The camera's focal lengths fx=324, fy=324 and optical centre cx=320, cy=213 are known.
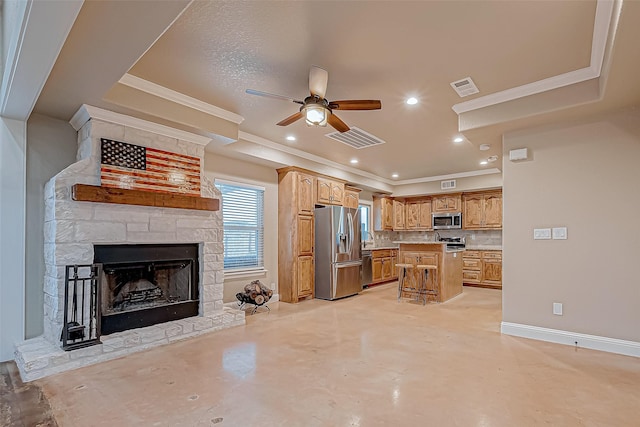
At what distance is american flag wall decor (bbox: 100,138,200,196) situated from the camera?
3.35 m

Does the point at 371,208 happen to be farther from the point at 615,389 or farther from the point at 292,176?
the point at 615,389

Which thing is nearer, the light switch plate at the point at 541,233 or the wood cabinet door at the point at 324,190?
the light switch plate at the point at 541,233

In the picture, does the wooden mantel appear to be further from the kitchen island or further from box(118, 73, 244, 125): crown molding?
the kitchen island

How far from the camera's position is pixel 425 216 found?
8820mm

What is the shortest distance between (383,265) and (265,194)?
380cm

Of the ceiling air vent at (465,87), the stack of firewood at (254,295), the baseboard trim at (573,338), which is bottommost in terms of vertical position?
the baseboard trim at (573,338)

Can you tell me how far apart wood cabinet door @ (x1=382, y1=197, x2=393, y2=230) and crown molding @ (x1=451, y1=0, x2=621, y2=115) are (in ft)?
16.7

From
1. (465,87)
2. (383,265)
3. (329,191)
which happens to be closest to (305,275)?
(329,191)

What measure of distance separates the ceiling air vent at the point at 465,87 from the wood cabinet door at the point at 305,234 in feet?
10.9

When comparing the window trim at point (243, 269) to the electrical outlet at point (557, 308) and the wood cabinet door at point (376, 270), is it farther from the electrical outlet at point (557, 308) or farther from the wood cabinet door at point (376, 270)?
the electrical outlet at point (557, 308)

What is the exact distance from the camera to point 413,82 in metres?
3.29

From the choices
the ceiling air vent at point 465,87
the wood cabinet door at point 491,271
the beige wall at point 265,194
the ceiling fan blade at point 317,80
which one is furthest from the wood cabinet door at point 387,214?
the ceiling fan blade at point 317,80

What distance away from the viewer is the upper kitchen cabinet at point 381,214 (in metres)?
8.88

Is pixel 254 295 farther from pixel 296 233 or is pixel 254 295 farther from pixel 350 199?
pixel 350 199
